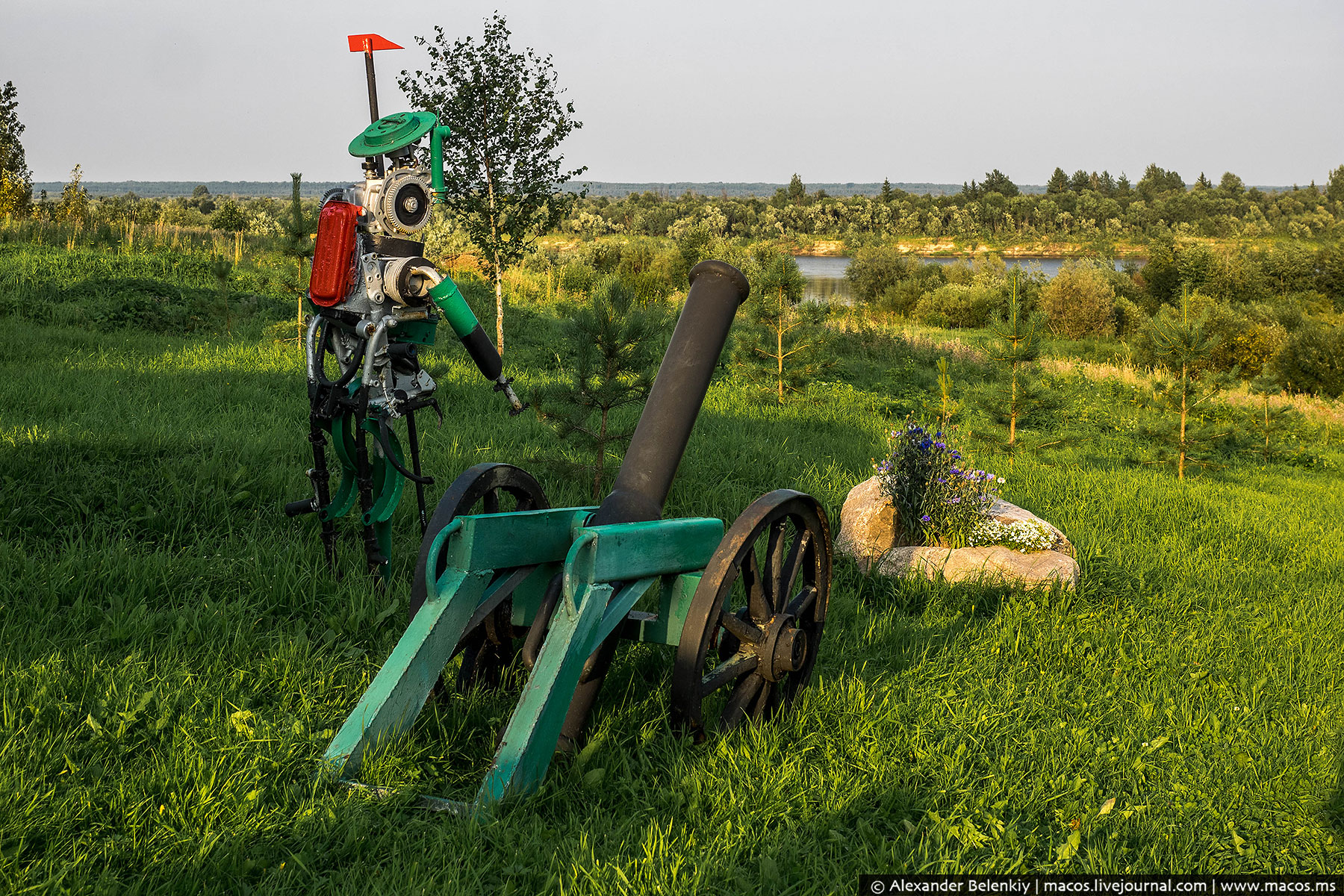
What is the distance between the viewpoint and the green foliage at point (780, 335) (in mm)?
11820

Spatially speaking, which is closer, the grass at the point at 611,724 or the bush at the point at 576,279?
the grass at the point at 611,724

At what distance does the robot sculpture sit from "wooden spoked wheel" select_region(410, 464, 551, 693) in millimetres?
755

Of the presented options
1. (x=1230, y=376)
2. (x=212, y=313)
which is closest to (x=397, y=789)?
(x=1230, y=376)

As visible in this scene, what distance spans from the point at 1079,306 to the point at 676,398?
37.2 metres


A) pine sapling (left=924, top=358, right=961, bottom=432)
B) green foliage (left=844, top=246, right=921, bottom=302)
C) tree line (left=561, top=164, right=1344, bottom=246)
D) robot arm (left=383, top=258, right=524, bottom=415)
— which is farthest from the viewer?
tree line (left=561, top=164, right=1344, bottom=246)

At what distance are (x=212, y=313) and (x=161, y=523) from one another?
357 inches

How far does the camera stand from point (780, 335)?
11.9m

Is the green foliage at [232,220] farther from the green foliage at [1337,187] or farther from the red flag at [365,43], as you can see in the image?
the green foliage at [1337,187]

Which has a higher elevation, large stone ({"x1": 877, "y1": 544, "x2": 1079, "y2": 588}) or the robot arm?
the robot arm

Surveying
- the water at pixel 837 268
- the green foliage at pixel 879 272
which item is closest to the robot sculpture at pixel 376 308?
the water at pixel 837 268

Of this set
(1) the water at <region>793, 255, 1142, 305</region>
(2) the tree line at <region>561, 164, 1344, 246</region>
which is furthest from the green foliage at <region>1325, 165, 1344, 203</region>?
(1) the water at <region>793, 255, 1142, 305</region>

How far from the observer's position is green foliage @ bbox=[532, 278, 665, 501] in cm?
649

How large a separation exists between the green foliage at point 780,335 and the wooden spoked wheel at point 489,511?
8244 millimetres

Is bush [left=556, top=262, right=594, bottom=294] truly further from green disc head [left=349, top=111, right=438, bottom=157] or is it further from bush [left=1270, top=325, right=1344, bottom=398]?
bush [left=1270, top=325, right=1344, bottom=398]
